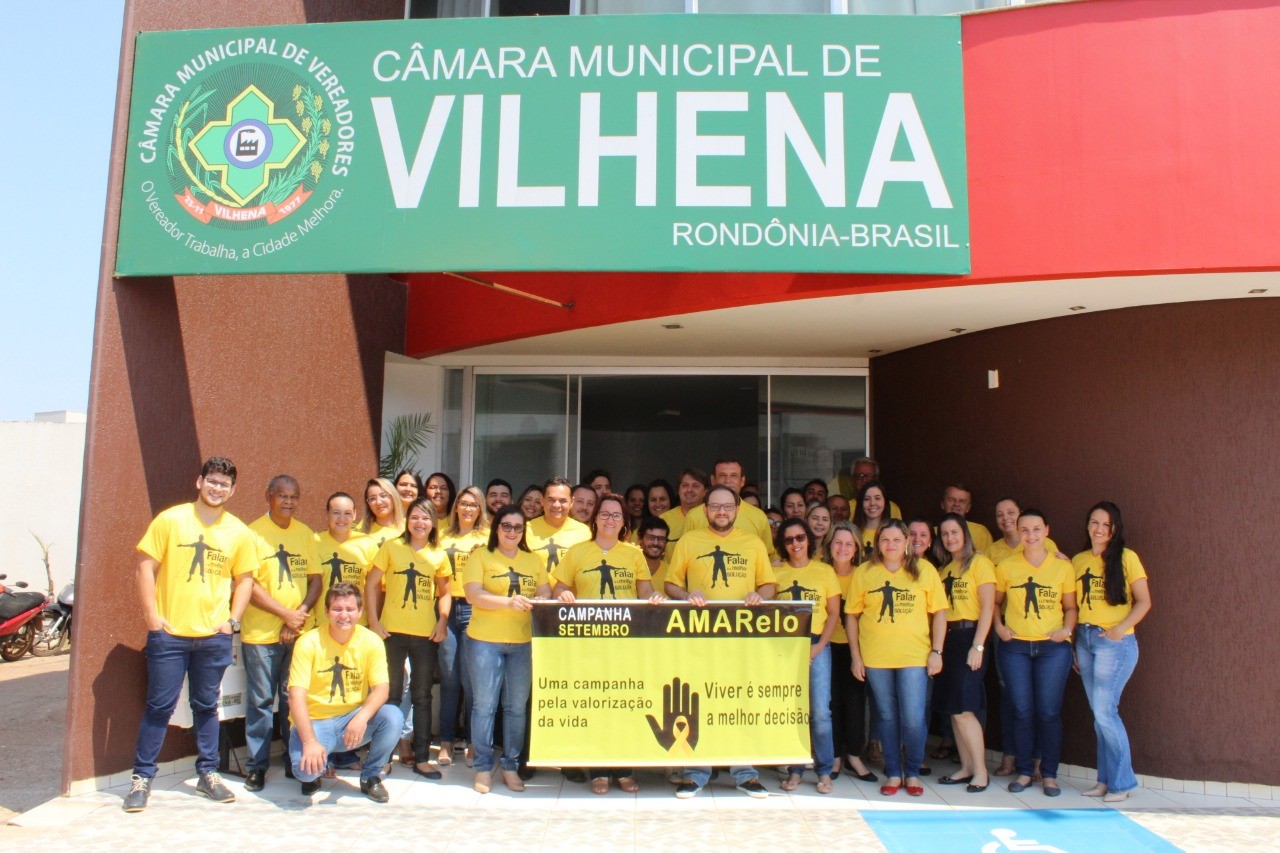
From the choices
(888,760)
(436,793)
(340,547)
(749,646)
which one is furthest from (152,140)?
(888,760)

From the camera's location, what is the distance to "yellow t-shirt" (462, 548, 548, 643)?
213 inches

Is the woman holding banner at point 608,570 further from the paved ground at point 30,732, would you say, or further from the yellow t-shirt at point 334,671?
the paved ground at point 30,732

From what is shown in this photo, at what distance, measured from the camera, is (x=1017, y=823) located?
16.4 ft

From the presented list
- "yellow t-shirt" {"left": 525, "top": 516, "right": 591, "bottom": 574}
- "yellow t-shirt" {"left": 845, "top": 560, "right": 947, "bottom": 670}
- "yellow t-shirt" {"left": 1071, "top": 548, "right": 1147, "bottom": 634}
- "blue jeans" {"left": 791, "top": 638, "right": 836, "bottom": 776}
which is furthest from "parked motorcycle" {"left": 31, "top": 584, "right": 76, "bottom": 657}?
"yellow t-shirt" {"left": 1071, "top": 548, "right": 1147, "bottom": 634}

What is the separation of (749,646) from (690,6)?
15.8 feet

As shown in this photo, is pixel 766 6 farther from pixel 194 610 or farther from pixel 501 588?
pixel 194 610

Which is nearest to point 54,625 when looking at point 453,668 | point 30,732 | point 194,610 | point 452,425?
point 30,732

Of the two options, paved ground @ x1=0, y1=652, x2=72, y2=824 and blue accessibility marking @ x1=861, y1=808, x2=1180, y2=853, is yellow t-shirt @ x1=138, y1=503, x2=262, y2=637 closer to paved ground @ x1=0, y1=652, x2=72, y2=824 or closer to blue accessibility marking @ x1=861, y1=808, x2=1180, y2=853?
paved ground @ x1=0, y1=652, x2=72, y2=824

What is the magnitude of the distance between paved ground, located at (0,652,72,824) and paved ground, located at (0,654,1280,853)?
2 cm

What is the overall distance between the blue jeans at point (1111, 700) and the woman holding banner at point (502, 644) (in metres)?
3.30

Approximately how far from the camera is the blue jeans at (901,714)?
17.9ft

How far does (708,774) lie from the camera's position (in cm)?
537

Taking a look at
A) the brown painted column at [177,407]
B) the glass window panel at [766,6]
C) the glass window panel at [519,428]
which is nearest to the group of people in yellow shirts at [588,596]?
the brown painted column at [177,407]

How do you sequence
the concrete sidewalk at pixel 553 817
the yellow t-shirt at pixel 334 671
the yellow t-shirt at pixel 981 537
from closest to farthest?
the concrete sidewalk at pixel 553 817 → the yellow t-shirt at pixel 334 671 → the yellow t-shirt at pixel 981 537
